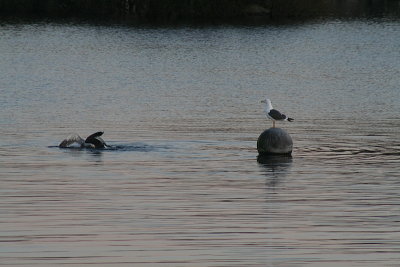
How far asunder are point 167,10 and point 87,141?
91.5 metres

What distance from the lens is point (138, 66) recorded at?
3076 inches

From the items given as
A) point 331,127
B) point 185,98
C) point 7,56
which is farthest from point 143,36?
point 331,127

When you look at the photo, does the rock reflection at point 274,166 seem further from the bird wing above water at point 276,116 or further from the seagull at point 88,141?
the seagull at point 88,141

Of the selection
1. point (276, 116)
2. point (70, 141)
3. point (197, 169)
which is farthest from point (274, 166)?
point (70, 141)

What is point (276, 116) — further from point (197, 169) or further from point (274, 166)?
point (197, 169)

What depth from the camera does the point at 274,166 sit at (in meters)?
33.9

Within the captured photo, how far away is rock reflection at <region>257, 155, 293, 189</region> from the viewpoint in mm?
31297

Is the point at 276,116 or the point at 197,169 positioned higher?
the point at 276,116

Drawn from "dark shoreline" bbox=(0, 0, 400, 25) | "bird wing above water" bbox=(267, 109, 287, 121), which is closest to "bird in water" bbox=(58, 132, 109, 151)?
"bird wing above water" bbox=(267, 109, 287, 121)

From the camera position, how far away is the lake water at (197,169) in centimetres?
2255

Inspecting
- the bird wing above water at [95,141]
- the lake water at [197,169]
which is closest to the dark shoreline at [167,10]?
the lake water at [197,169]

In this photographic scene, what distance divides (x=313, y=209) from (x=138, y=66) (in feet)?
171

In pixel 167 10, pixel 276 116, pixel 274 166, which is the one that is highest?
pixel 167 10

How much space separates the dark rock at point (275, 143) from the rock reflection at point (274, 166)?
17cm
